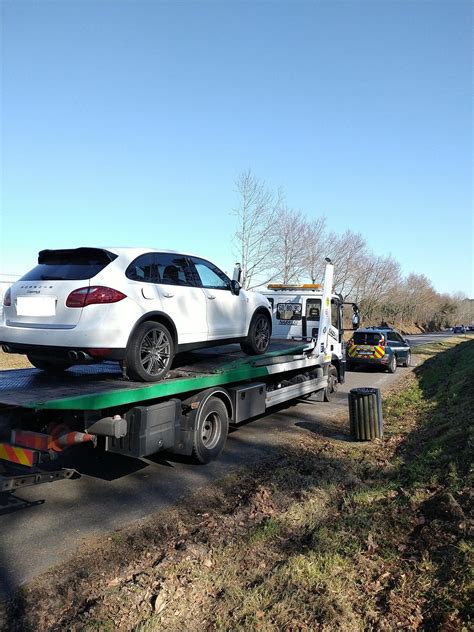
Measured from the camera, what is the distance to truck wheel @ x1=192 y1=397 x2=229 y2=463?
5.73 meters

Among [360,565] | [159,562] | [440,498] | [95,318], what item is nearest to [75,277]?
[95,318]

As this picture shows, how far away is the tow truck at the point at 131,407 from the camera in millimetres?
4309

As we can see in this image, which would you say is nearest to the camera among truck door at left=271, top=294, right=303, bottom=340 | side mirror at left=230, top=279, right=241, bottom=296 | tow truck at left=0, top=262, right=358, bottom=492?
tow truck at left=0, top=262, right=358, bottom=492

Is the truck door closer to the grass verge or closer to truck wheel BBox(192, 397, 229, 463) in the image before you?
truck wheel BBox(192, 397, 229, 463)

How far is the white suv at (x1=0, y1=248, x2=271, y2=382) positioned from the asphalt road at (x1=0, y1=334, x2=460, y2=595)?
1.28 meters

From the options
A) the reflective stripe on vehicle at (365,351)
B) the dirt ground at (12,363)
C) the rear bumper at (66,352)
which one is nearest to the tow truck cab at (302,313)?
the rear bumper at (66,352)

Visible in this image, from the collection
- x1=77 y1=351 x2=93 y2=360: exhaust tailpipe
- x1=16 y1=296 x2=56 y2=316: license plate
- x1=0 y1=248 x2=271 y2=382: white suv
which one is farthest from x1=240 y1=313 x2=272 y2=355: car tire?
x1=16 y1=296 x2=56 y2=316: license plate

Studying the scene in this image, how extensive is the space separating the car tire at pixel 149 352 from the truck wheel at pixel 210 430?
2.79ft

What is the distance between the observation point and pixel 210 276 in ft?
21.6

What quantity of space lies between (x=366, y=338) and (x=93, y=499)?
1474 cm

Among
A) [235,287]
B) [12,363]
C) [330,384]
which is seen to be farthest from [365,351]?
[12,363]

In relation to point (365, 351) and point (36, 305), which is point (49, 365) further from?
point (365, 351)

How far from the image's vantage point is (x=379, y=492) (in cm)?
493

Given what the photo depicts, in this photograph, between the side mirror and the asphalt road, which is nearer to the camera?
the asphalt road
